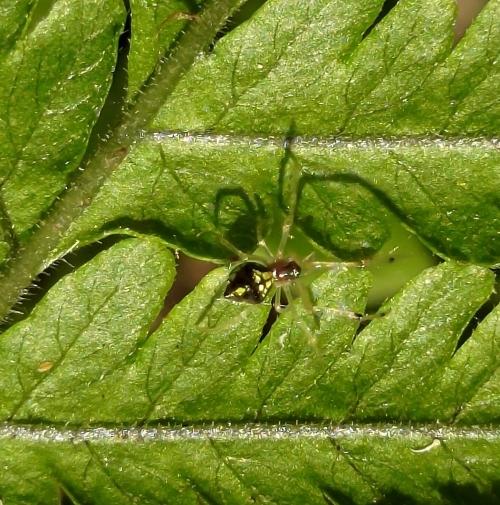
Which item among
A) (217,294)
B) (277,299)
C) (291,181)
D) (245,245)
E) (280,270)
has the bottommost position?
(217,294)

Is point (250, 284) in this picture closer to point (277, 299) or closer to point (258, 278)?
point (258, 278)

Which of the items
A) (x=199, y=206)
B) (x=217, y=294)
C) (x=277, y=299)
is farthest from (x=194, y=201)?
(x=277, y=299)

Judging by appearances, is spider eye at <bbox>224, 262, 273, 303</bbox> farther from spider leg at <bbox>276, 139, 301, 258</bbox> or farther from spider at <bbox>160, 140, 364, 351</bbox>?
spider leg at <bbox>276, 139, 301, 258</bbox>

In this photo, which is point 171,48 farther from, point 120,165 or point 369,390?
point 369,390

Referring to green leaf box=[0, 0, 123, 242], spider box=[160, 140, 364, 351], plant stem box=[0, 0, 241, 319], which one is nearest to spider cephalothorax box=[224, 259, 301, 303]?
spider box=[160, 140, 364, 351]

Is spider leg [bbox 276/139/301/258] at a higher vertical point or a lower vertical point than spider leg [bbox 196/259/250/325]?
higher

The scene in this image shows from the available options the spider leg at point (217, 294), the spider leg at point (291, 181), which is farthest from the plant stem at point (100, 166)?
the spider leg at point (217, 294)
